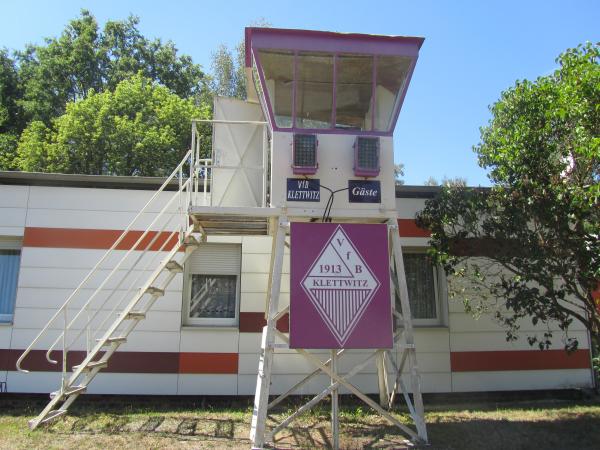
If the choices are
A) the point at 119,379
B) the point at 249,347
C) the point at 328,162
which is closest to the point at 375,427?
the point at 249,347

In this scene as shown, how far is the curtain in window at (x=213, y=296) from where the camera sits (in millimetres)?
8406

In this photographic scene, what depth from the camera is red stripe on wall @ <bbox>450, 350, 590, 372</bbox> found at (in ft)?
27.6

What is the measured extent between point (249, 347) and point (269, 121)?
13.0 feet

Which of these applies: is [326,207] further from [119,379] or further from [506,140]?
[119,379]

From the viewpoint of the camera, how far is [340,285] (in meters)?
6.03

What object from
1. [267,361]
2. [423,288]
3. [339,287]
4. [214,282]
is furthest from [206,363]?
[423,288]

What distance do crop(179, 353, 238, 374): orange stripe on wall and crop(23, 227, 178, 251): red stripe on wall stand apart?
1.96 metres

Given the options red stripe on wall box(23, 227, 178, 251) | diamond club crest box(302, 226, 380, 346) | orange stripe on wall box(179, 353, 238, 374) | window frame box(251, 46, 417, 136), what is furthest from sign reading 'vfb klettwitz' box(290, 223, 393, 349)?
red stripe on wall box(23, 227, 178, 251)

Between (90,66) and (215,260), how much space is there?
75.8 feet

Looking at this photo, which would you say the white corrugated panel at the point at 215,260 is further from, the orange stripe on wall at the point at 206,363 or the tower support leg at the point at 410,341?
the tower support leg at the point at 410,341

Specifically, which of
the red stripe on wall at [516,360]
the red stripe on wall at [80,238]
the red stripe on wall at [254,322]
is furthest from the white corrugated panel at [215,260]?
the red stripe on wall at [516,360]

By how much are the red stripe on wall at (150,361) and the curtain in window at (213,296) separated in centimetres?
76

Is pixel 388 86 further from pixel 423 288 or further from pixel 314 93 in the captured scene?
pixel 423 288

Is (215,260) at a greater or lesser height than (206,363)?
greater
